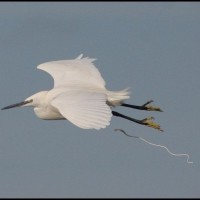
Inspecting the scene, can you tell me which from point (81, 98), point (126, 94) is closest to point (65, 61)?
point (126, 94)

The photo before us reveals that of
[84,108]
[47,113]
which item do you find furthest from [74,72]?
[84,108]

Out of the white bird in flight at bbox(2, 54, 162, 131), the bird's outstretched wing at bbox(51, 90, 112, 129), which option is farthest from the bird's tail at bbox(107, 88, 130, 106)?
the bird's outstretched wing at bbox(51, 90, 112, 129)

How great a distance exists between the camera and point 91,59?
63.8ft

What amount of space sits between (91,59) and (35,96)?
2472 millimetres

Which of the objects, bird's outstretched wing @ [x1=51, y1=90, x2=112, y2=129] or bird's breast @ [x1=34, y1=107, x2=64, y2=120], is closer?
bird's outstretched wing @ [x1=51, y1=90, x2=112, y2=129]

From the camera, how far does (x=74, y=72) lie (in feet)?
60.1

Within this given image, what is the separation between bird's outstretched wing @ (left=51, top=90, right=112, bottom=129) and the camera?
13.7 m

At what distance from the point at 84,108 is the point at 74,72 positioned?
3.99m

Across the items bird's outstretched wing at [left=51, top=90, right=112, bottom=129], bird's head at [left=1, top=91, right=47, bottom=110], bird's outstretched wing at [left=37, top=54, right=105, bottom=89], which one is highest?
bird's outstretched wing at [left=37, top=54, right=105, bottom=89]

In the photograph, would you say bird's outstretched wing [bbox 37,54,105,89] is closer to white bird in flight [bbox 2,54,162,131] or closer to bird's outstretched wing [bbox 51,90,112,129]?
white bird in flight [bbox 2,54,162,131]

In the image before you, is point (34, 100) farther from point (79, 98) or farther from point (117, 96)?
point (79, 98)

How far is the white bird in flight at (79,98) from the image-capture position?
14.0 meters

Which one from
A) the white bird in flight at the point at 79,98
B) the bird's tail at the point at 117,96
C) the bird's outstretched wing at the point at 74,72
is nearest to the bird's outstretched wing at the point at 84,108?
the white bird in flight at the point at 79,98

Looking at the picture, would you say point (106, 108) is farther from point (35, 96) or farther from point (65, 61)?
point (65, 61)
